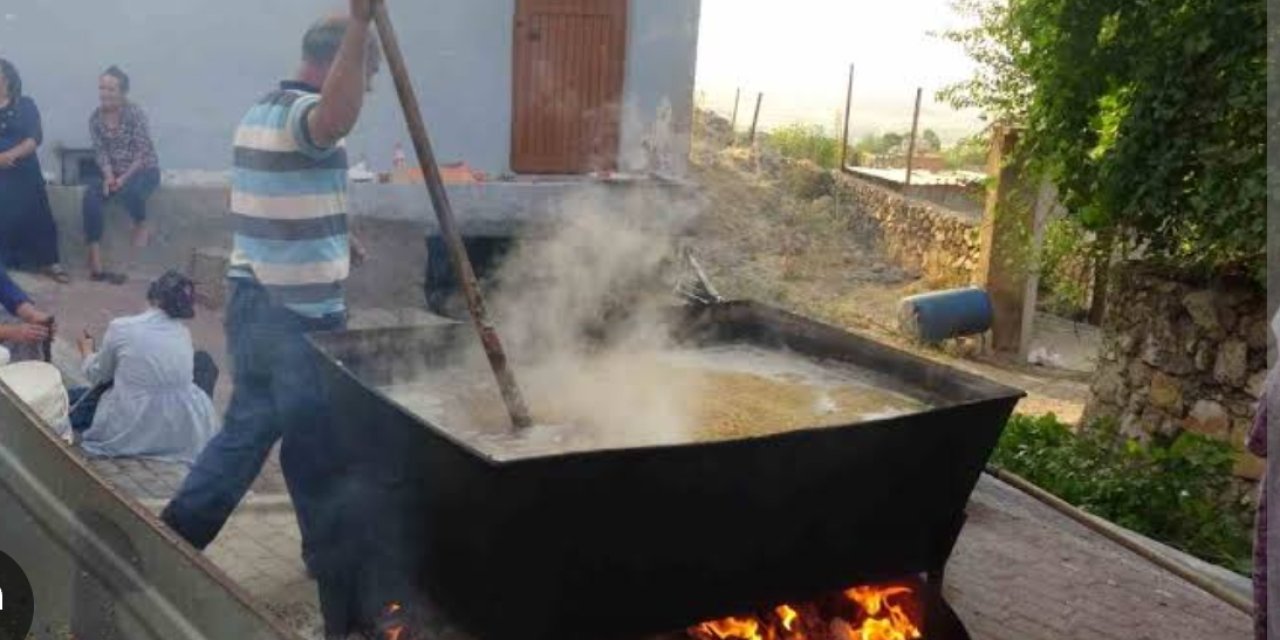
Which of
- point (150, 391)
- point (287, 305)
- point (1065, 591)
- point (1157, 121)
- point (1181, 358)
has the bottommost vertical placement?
point (1065, 591)

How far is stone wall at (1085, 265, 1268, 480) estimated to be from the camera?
673cm

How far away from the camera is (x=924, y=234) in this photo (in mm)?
14914

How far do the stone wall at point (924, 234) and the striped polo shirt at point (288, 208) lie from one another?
988 centimetres

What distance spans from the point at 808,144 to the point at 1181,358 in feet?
43.1

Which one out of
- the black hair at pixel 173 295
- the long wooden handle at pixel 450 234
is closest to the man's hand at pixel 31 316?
the black hair at pixel 173 295

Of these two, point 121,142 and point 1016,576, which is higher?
point 121,142

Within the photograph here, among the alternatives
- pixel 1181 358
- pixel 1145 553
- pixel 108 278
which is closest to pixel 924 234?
pixel 1181 358

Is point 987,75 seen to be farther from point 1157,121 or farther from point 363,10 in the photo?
point 363,10

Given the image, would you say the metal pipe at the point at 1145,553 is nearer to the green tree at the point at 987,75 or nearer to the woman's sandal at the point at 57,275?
the green tree at the point at 987,75

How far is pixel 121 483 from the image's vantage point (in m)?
5.46

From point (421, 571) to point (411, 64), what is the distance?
8.27 metres

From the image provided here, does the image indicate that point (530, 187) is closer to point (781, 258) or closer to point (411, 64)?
point (411, 64)

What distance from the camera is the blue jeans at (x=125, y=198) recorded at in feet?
30.0

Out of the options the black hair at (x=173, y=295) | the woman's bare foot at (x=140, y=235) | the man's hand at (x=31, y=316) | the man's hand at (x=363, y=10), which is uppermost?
the man's hand at (x=363, y=10)
